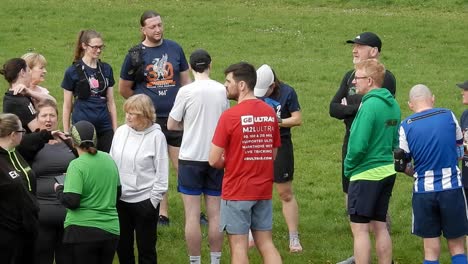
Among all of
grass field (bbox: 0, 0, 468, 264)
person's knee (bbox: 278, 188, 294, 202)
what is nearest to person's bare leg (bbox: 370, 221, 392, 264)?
grass field (bbox: 0, 0, 468, 264)

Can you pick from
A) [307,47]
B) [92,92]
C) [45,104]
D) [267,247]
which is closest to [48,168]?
[45,104]

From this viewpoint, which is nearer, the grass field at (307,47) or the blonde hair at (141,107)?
the blonde hair at (141,107)

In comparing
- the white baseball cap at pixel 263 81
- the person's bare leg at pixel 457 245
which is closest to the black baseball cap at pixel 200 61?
the white baseball cap at pixel 263 81

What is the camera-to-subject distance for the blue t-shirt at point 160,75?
11.2 meters

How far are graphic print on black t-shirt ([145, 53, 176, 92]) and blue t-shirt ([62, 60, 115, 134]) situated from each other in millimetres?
469

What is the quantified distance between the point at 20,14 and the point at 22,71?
20.9m

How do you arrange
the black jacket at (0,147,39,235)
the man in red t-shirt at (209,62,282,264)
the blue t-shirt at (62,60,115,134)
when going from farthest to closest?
the blue t-shirt at (62,60,115,134) → the man in red t-shirt at (209,62,282,264) → the black jacket at (0,147,39,235)

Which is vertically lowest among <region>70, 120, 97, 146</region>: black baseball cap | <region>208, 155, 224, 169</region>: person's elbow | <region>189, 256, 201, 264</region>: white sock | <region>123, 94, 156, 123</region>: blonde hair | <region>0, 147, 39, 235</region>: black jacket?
<region>189, 256, 201, 264</region>: white sock

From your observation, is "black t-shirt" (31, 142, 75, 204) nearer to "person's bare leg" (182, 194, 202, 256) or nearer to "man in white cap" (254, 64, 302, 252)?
"person's bare leg" (182, 194, 202, 256)

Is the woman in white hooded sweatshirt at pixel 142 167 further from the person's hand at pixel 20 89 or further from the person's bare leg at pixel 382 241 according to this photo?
the person's bare leg at pixel 382 241

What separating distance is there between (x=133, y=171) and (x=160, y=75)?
8.07ft

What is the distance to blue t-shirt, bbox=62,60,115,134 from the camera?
35.8 ft

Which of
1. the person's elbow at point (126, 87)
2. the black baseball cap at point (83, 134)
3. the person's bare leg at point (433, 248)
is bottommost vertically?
the person's bare leg at point (433, 248)

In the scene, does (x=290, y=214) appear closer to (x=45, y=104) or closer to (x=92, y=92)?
(x=92, y=92)
